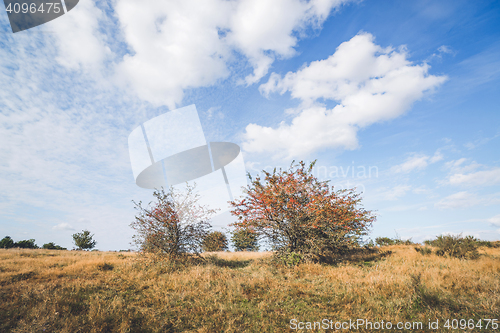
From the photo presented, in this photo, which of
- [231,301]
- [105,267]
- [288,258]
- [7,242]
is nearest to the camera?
[231,301]

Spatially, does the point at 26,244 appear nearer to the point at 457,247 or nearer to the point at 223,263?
the point at 223,263

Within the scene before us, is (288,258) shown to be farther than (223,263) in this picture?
No

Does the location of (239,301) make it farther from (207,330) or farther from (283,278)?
(283,278)

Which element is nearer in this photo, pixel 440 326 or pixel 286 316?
pixel 440 326

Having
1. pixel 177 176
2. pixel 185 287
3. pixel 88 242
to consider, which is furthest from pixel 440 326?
pixel 88 242

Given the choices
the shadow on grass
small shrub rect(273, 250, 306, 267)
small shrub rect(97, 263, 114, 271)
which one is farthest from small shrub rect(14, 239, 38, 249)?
small shrub rect(273, 250, 306, 267)

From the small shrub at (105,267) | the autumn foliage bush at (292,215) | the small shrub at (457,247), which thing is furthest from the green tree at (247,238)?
the small shrub at (457,247)

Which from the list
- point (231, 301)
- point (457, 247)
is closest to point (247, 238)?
point (231, 301)

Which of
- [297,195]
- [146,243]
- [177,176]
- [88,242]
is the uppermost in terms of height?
[177,176]

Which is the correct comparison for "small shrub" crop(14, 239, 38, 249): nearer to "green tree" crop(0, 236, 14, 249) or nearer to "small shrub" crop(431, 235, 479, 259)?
"green tree" crop(0, 236, 14, 249)

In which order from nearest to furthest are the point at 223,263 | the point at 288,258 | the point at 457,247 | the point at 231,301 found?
the point at 231,301 < the point at 288,258 < the point at 457,247 < the point at 223,263

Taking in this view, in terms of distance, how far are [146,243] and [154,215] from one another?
1.52 meters

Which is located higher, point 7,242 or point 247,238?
point 247,238

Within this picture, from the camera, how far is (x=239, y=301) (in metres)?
5.71
